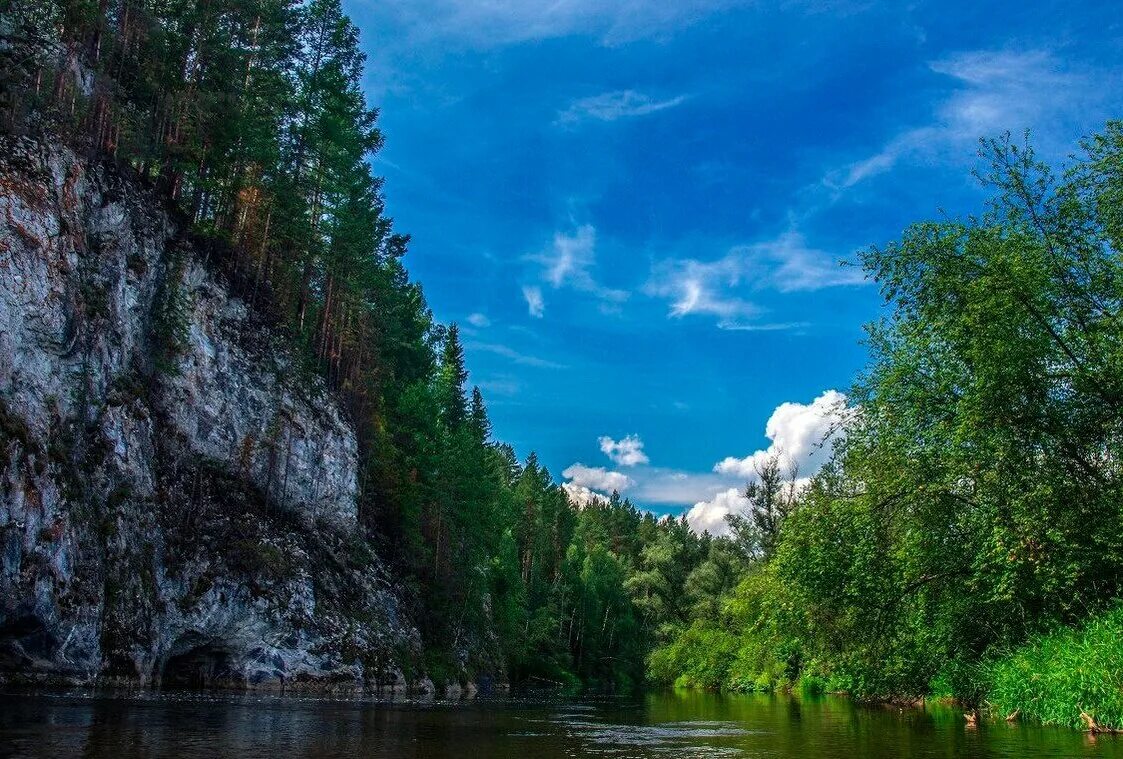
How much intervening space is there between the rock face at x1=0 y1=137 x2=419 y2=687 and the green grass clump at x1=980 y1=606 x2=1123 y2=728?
3085 cm

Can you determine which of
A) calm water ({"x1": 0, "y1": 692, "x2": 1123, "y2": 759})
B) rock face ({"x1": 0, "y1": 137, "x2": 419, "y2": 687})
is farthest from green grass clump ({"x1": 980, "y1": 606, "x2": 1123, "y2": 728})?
rock face ({"x1": 0, "y1": 137, "x2": 419, "y2": 687})

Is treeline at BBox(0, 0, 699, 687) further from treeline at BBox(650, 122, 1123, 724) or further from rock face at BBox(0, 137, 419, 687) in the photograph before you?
treeline at BBox(650, 122, 1123, 724)

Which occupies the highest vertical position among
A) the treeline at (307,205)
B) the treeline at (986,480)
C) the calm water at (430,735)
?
the treeline at (307,205)

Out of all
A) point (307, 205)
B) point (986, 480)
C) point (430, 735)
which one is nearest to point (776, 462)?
point (307, 205)

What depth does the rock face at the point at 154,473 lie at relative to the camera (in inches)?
1162

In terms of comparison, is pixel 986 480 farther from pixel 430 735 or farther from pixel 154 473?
pixel 154 473

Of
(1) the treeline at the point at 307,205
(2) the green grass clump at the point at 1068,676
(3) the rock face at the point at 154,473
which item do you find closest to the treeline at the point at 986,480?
(2) the green grass clump at the point at 1068,676

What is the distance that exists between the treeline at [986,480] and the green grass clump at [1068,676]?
0.18 feet

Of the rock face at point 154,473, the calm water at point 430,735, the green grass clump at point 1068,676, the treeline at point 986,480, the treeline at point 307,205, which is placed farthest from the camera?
the treeline at point 307,205

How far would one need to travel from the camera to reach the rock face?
1162 inches

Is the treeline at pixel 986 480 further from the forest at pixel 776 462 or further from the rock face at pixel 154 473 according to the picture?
the rock face at pixel 154 473

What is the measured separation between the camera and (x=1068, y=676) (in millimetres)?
18438

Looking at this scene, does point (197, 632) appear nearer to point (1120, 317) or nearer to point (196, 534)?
point (196, 534)

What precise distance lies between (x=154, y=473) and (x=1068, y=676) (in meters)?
36.2
